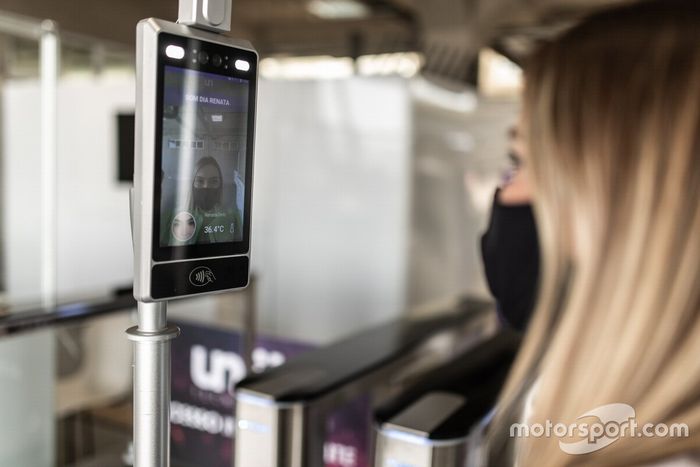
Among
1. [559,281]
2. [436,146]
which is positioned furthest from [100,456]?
[436,146]

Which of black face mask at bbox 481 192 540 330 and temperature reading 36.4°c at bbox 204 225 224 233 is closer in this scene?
temperature reading 36.4°c at bbox 204 225 224 233

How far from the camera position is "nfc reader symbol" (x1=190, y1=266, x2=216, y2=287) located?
26.0 inches

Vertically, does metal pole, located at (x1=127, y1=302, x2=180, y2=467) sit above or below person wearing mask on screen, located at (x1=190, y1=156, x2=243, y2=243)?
below

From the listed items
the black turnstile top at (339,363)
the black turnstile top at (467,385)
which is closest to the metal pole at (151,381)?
the black turnstile top at (467,385)

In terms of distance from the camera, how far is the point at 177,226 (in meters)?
0.64

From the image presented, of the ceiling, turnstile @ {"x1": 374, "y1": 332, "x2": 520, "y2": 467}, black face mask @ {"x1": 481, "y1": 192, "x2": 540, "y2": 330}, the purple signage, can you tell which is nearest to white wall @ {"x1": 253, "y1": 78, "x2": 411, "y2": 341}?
the ceiling

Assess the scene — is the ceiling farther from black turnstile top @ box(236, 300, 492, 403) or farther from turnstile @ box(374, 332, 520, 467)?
turnstile @ box(374, 332, 520, 467)

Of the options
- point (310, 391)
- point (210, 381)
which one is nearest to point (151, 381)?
point (310, 391)

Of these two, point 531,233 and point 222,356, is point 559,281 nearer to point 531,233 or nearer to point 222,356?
point 531,233

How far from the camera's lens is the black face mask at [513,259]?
855mm

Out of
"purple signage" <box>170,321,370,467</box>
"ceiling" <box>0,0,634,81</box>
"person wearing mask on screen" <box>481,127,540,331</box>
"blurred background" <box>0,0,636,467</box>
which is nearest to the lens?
"person wearing mask on screen" <box>481,127,540,331</box>

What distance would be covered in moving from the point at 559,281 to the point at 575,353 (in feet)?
0.23

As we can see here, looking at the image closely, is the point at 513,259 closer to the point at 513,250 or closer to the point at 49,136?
the point at 513,250

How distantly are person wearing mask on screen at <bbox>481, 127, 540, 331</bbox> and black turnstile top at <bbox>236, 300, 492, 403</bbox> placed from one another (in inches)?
25.9
